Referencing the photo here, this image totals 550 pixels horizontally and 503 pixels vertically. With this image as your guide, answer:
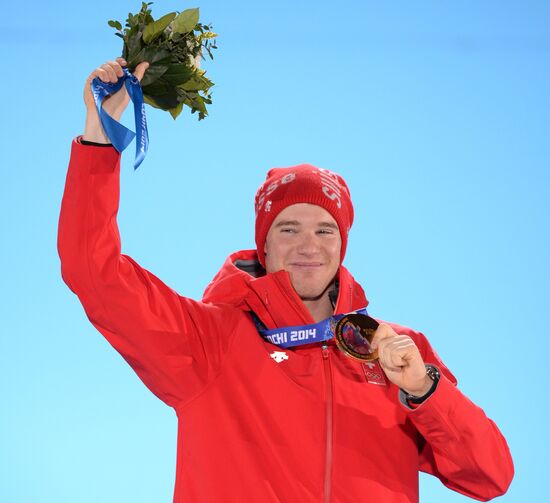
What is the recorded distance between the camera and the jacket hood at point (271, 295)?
109 inches

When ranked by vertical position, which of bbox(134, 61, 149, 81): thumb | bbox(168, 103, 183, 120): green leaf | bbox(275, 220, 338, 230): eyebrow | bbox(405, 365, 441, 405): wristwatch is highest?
bbox(168, 103, 183, 120): green leaf

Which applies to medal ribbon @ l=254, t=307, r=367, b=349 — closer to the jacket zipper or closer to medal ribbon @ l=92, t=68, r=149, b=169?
the jacket zipper

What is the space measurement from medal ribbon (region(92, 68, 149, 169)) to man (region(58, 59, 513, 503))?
0.07ft

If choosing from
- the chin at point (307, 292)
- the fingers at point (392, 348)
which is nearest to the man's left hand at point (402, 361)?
the fingers at point (392, 348)

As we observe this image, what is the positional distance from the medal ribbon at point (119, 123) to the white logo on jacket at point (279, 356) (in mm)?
643

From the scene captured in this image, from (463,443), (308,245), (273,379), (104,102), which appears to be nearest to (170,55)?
(104,102)

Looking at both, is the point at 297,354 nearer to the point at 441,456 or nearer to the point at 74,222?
the point at 441,456

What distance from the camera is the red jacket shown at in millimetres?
2535

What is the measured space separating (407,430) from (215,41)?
3.87 feet

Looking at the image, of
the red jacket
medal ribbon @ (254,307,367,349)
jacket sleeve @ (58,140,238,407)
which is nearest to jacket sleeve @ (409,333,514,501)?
the red jacket

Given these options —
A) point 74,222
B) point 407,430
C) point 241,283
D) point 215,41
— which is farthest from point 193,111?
point 407,430

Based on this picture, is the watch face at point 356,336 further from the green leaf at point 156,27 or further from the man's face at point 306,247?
the green leaf at point 156,27

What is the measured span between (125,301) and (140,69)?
22.8 inches

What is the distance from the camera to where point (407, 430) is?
275 cm
